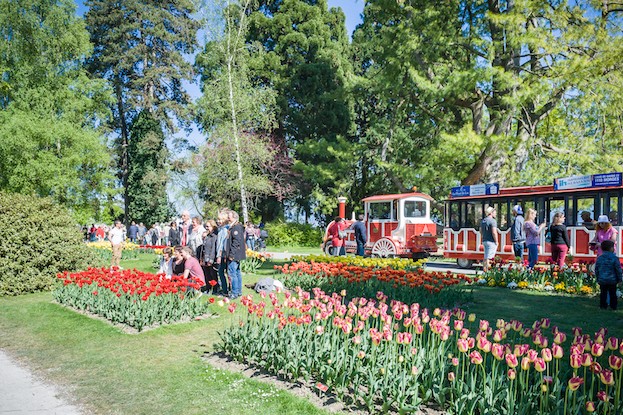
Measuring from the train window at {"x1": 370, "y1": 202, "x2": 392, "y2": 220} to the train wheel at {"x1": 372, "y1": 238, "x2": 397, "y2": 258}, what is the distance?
1.17 m

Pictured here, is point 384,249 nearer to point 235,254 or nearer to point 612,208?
point 612,208

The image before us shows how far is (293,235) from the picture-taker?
103ft

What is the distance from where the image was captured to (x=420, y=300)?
27.7 feet

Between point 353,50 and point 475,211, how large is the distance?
2441 cm

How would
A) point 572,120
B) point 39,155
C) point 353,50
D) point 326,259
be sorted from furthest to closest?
point 353,50 → point 39,155 → point 572,120 → point 326,259

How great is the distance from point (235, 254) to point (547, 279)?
6883 millimetres

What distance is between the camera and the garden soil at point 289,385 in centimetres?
432

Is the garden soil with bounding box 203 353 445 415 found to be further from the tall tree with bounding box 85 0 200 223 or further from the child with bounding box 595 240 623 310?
the tall tree with bounding box 85 0 200 223

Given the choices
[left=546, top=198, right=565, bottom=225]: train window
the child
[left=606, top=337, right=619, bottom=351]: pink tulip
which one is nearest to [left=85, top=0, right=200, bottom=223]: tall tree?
[left=546, top=198, right=565, bottom=225]: train window

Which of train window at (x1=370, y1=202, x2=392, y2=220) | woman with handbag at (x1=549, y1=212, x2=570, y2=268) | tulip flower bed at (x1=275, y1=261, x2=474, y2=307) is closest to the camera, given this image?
tulip flower bed at (x1=275, y1=261, x2=474, y2=307)

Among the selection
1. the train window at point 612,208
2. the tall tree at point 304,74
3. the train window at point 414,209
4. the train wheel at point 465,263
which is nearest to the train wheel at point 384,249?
the train window at point 414,209

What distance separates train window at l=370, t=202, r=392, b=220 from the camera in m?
19.0

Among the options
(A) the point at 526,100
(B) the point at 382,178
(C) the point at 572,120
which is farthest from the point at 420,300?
(B) the point at 382,178

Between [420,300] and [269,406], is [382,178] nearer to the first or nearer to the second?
[420,300]
